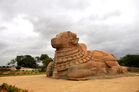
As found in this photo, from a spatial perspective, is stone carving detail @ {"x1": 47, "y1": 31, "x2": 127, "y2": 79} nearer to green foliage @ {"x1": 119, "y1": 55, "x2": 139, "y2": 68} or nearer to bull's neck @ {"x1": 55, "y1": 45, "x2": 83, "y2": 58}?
bull's neck @ {"x1": 55, "y1": 45, "x2": 83, "y2": 58}

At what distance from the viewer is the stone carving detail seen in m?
14.3

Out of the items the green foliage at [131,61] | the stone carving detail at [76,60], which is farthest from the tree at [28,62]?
the stone carving detail at [76,60]

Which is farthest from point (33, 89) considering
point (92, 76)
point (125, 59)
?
point (125, 59)

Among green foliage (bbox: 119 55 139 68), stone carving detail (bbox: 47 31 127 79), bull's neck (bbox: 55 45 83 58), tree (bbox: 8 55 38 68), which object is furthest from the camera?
tree (bbox: 8 55 38 68)

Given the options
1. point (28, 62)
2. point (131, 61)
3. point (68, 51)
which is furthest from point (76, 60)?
point (28, 62)

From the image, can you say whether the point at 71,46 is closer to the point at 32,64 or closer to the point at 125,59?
the point at 125,59

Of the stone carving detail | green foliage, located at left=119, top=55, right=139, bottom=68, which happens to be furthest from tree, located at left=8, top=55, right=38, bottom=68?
the stone carving detail

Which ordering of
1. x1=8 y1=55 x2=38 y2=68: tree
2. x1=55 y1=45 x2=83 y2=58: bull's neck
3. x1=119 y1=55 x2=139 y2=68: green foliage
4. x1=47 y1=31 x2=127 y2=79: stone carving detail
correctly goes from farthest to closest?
x1=8 y1=55 x2=38 y2=68: tree < x1=119 y1=55 x2=139 y2=68: green foliage < x1=55 y1=45 x2=83 y2=58: bull's neck < x1=47 y1=31 x2=127 y2=79: stone carving detail

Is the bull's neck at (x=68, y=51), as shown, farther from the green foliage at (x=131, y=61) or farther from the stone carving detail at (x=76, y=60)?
the green foliage at (x=131, y=61)

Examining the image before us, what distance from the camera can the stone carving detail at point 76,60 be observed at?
47.0 ft

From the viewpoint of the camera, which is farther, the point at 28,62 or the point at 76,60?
the point at 28,62

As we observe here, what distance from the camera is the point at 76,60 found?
1492 cm

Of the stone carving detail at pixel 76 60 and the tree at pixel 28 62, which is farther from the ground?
the tree at pixel 28 62

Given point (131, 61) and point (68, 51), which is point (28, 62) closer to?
point (131, 61)
